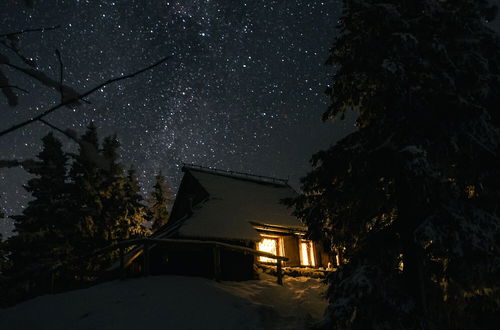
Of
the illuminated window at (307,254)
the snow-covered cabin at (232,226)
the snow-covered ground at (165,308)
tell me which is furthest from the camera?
the illuminated window at (307,254)

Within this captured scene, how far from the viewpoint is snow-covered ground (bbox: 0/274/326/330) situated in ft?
32.2

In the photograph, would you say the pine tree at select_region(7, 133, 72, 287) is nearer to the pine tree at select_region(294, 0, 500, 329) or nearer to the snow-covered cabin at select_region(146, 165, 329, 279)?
the snow-covered cabin at select_region(146, 165, 329, 279)

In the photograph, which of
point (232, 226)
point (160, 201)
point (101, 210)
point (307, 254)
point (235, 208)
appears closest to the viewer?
point (232, 226)

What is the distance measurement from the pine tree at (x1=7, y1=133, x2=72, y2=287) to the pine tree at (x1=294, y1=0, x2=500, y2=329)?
56.8 feet

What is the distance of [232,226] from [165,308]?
823cm

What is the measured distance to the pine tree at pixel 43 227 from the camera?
20.5 meters

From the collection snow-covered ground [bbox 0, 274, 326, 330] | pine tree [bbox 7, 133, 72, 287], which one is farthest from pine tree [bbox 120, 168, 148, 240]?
snow-covered ground [bbox 0, 274, 326, 330]

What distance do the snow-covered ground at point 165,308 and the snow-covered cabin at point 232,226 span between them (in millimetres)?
2984

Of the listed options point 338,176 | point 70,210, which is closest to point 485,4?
point 338,176

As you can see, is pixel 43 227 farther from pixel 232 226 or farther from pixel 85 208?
pixel 232 226

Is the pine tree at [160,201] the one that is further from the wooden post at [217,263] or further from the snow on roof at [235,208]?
the wooden post at [217,263]

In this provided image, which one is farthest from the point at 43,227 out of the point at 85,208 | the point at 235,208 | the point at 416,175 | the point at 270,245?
the point at 416,175

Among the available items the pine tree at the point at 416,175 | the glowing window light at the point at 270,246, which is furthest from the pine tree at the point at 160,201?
the pine tree at the point at 416,175

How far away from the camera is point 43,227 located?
71.4 feet
